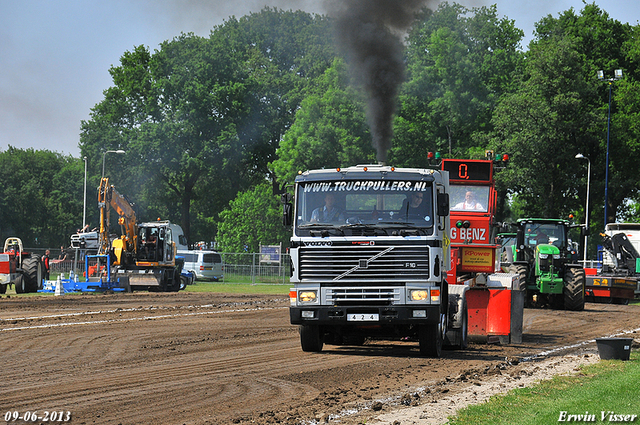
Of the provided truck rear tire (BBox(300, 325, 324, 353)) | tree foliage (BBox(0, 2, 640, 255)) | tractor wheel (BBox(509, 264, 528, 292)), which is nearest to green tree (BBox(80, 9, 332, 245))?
tree foliage (BBox(0, 2, 640, 255))

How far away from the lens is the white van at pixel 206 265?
51500 mm

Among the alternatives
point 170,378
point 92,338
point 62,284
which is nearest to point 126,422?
point 170,378

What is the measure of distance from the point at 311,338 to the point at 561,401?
18.3ft

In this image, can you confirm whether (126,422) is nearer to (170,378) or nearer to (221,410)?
(221,410)

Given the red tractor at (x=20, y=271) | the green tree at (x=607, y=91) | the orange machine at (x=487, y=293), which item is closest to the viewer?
the orange machine at (x=487, y=293)

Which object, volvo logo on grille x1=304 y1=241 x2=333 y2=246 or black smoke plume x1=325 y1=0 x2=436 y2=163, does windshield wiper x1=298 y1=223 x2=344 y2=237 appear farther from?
black smoke plume x1=325 y1=0 x2=436 y2=163

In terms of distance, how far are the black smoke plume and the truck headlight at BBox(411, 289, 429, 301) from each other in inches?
397

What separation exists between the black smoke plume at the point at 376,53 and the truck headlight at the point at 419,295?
33.1ft

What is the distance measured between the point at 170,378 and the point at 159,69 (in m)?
60.8

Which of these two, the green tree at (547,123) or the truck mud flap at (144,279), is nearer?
the truck mud flap at (144,279)

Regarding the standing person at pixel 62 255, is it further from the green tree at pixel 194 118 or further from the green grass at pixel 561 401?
the green grass at pixel 561 401

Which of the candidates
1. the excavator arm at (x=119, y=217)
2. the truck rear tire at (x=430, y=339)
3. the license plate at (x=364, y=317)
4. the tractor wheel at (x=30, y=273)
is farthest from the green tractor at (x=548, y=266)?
the tractor wheel at (x=30, y=273)

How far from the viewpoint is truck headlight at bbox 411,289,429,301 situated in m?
12.5

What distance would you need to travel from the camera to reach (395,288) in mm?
12531
